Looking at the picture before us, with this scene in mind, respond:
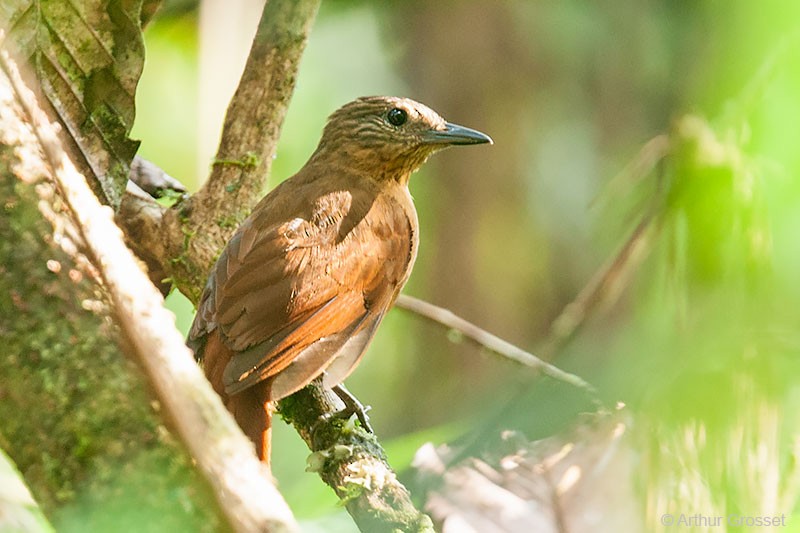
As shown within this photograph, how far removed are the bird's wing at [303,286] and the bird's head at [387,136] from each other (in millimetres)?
466

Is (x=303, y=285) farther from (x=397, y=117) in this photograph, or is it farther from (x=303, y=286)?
(x=397, y=117)

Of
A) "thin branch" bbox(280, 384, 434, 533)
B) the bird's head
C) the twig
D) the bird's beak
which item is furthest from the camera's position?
the bird's head

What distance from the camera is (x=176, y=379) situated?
48.9 inches

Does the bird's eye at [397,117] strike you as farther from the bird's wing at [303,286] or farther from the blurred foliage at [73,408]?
the blurred foliage at [73,408]

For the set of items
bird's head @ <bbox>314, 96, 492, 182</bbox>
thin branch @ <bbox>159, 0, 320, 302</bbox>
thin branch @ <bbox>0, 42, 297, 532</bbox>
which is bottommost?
thin branch @ <bbox>0, 42, 297, 532</bbox>

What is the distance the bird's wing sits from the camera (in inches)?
109

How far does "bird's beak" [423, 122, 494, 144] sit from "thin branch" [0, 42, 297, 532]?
7.84 feet

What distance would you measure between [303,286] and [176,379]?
1755 millimetres

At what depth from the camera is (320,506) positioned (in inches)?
114

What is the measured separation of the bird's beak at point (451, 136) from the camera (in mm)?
3730

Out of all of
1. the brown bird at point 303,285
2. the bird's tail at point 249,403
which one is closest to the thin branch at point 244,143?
the brown bird at point 303,285

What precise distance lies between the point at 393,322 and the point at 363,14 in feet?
6.48

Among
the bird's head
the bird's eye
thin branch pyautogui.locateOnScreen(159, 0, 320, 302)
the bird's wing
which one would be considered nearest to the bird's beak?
the bird's head

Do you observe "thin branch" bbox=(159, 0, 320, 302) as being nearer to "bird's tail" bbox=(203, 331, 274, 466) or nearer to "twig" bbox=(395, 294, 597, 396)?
"bird's tail" bbox=(203, 331, 274, 466)
